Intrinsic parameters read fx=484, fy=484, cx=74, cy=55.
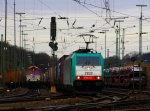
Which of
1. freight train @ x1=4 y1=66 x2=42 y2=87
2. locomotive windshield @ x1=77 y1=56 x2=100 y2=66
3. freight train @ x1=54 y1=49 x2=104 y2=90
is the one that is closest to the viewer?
freight train @ x1=54 y1=49 x2=104 y2=90

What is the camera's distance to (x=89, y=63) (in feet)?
114

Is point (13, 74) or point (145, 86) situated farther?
point (13, 74)

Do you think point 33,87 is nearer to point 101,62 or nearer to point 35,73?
point 35,73

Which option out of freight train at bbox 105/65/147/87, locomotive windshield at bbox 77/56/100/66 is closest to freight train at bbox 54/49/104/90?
locomotive windshield at bbox 77/56/100/66

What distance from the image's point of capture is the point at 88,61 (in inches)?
1375

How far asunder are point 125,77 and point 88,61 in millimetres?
29846

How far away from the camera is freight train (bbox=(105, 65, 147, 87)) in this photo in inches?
2333

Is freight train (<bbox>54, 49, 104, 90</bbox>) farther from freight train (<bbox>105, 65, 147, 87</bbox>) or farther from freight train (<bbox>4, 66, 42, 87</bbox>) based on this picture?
freight train (<bbox>4, 66, 42, 87</bbox>)

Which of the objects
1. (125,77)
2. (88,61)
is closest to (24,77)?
(125,77)

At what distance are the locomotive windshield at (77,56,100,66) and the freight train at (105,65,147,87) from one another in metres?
21.0

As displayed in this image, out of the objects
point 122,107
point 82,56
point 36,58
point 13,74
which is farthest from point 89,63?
point 36,58

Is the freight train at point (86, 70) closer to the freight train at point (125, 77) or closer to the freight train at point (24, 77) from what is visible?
the freight train at point (125, 77)

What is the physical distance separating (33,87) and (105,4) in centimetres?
3805

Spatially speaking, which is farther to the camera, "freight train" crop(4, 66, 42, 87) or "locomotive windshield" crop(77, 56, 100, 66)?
"freight train" crop(4, 66, 42, 87)
